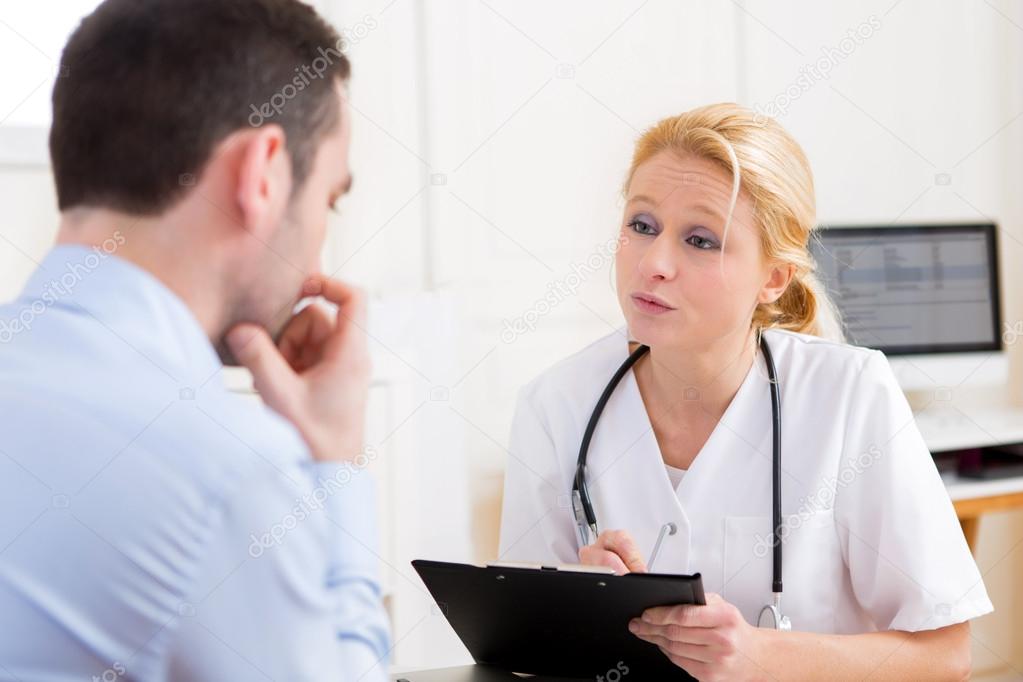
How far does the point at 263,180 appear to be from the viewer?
1.51ft

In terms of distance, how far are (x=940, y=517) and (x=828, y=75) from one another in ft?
4.66

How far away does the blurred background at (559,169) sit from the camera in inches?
67.0

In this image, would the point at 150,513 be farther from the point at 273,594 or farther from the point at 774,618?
the point at 774,618

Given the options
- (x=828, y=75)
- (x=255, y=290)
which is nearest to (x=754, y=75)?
(x=828, y=75)

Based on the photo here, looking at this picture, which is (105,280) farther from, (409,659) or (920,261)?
(920,261)

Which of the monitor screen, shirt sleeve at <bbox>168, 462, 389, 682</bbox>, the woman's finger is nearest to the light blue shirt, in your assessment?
shirt sleeve at <bbox>168, 462, 389, 682</bbox>

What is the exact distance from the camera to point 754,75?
219 cm

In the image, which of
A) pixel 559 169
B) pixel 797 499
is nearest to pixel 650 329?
pixel 797 499

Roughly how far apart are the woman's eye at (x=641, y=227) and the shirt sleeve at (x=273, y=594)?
781mm

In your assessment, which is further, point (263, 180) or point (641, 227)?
point (641, 227)

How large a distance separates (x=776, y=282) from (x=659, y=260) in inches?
7.3

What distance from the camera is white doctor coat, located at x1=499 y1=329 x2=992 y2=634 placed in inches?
43.8

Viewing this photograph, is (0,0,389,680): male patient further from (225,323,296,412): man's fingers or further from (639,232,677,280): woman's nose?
(639,232,677,280): woman's nose

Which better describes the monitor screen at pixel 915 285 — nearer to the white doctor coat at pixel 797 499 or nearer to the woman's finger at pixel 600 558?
the white doctor coat at pixel 797 499
